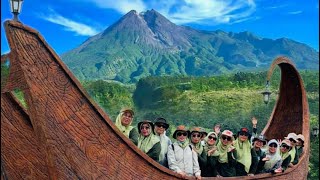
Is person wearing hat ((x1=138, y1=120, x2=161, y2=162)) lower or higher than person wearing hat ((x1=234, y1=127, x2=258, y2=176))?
higher

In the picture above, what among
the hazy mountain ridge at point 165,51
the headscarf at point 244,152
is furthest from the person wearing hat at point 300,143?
the hazy mountain ridge at point 165,51

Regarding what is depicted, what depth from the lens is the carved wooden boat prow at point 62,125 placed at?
16.9ft

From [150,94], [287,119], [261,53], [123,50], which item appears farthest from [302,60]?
[287,119]

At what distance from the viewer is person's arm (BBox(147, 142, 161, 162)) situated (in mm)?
5977

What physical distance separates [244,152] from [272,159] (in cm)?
67

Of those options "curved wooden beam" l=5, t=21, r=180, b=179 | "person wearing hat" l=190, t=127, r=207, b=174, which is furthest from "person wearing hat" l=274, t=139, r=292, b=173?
"curved wooden beam" l=5, t=21, r=180, b=179

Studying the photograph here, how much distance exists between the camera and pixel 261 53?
154 meters

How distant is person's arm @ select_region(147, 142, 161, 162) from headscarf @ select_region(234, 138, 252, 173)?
1.33m

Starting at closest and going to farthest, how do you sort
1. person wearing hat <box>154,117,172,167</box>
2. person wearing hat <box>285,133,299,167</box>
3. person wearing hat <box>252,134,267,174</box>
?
1. person wearing hat <box>154,117,172,167</box>
2. person wearing hat <box>252,134,267,174</box>
3. person wearing hat <box>285,133,299,167</box>

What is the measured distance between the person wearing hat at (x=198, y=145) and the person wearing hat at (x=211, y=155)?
63 millimetres

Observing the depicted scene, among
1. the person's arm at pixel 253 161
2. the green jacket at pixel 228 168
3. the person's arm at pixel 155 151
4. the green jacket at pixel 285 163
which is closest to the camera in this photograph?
the person's arm at pixel 155 151

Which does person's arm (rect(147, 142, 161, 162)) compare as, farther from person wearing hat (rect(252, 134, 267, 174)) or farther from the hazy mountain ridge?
the hazy mountain ridge

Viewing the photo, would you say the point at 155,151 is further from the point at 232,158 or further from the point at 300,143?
the point at 300,143

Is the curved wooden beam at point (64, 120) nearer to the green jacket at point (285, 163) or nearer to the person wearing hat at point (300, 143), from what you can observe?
the green jacket at point (285, 163)
